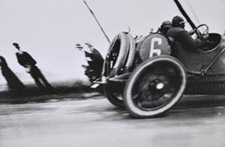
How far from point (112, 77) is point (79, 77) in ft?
0.55

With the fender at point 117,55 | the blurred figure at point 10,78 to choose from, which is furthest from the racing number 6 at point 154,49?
the blurred figure at point 10,78

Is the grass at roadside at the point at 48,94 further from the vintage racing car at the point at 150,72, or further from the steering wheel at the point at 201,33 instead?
the steering wheel at the point at 201,33

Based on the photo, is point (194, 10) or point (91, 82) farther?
point (194, 10)

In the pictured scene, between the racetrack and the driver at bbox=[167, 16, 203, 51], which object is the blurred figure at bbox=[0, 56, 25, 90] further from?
the driver at bbox=[167, 16, 203, 51]

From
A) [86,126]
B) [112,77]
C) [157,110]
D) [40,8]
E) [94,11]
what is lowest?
[157,110]

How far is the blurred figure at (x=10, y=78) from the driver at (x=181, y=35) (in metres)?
0.80

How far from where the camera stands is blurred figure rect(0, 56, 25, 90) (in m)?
1.90

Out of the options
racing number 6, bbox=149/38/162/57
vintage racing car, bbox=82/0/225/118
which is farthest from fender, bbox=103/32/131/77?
racing number 6, bbox=149/38/162/57

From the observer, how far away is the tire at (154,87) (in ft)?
6.26

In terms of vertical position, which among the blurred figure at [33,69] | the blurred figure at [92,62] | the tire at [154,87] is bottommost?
the tire at [154,87]

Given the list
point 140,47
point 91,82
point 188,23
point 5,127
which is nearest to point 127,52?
point 140,47

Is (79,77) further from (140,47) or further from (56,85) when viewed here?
(140,47)

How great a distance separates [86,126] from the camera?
1924 mm

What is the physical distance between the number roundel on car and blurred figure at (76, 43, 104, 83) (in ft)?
0.69
